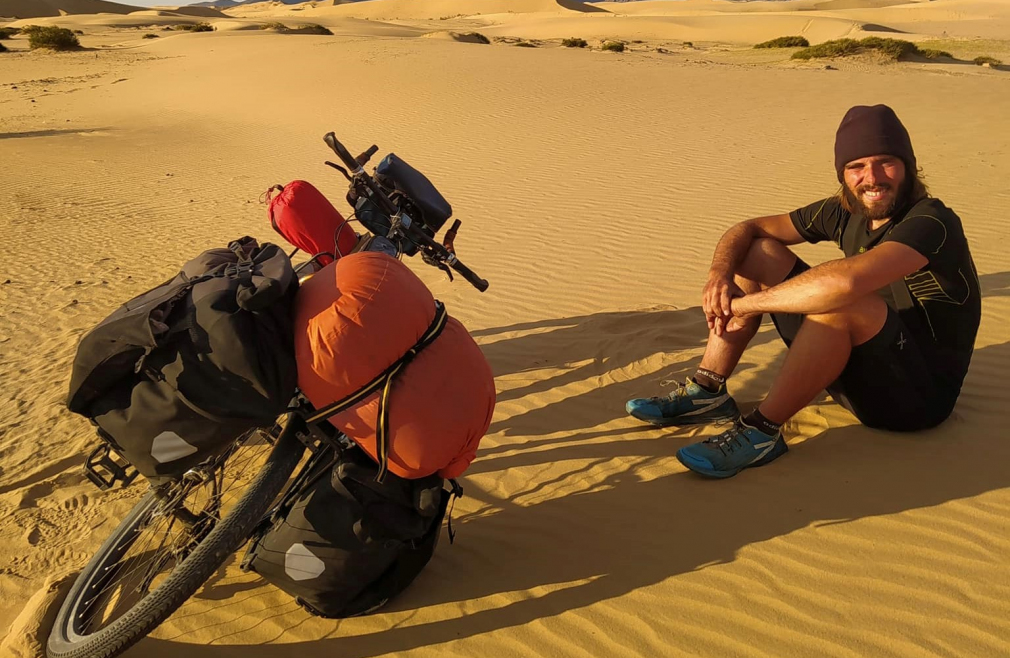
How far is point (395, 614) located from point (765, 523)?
1.49 metres

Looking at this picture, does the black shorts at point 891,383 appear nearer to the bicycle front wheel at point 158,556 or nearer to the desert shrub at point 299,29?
the bicycle front wheel at point 158,556

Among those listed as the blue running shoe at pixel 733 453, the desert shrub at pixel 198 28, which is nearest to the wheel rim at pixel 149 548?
the blue running shoe at pixel 733 453

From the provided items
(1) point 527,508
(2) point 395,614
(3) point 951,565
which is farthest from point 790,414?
(2) point 395,614

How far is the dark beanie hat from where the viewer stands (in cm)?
280

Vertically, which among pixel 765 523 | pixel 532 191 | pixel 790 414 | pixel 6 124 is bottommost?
pixel 6 124

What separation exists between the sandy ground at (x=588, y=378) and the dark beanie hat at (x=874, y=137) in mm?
1276

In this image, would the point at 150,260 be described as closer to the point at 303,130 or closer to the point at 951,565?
the point at 951,565

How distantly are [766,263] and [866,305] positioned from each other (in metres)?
0.66

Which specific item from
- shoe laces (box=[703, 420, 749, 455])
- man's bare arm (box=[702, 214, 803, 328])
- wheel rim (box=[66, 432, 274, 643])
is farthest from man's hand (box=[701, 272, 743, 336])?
wheel rim (box=[66, 432, 274, 643])

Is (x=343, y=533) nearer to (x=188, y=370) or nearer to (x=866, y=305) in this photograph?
(x=188, y=370)

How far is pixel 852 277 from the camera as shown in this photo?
258 cm

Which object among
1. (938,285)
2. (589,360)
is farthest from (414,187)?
(938,285)

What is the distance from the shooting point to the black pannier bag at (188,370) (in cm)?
191

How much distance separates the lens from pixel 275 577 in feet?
7.57
